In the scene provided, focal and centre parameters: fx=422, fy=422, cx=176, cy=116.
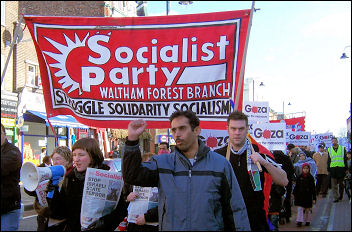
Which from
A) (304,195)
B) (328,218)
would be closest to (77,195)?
(304,195)

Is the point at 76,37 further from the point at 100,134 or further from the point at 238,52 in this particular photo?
the point at 100,134

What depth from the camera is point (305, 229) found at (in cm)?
959

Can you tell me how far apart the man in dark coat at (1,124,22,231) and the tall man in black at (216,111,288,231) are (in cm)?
195

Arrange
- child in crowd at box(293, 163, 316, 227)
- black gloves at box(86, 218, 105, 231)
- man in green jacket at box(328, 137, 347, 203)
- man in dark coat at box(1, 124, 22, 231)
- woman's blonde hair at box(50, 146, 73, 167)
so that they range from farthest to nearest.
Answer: man in green jacket at box(328, 137, 347, 203)
child in crowd at box(293, 163, 316, 227)
woman's blonde hair at box(50, 146, 73, 167)
black gloves at box(86, 218, 105, 231)
man in dark coat at box(1, 124, 22, 231)

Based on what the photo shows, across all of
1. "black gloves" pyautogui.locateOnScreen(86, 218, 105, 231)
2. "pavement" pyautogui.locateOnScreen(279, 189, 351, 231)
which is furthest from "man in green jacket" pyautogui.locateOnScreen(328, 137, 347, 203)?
"black gloves" pyautogui.locateOnScreen(86, 218, 105, 231)

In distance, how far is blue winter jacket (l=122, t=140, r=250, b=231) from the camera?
2.93 metres

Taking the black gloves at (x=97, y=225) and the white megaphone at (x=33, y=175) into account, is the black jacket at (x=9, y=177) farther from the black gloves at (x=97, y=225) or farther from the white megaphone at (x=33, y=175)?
the black gloves at (x=97, y=225)

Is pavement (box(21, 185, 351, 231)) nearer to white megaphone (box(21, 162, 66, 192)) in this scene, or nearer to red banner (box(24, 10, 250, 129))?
red banner (box(24, 10, 250, 129))

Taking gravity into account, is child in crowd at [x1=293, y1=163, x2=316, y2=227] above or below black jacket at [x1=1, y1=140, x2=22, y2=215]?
below

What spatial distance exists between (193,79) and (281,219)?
6907 mm

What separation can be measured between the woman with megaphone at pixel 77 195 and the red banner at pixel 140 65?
1.04m

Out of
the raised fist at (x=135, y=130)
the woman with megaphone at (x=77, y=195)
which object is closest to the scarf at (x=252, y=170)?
the woman with megaphone at (x=77, y=195)

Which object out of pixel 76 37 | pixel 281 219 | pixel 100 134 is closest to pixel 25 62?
pixel 100 134

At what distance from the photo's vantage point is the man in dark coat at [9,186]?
338 centimetres
